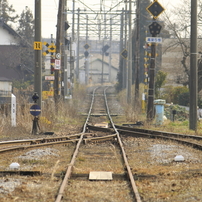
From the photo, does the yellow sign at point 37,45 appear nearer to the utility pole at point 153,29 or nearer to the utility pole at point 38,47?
the utility pole at point 38,47

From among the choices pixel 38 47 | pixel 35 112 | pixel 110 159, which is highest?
pixel 38 47

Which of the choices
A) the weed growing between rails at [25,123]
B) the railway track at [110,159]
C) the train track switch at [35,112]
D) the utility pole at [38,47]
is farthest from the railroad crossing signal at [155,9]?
the train track switch at [35,112]

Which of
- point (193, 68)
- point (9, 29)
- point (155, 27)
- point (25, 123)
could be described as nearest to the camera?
point (25, 123)

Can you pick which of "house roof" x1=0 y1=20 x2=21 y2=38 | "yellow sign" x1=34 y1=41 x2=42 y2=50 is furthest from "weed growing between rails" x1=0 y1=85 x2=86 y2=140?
"house roof" x1=0 y1=20 x2=21 y2=38

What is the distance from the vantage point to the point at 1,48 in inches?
2286

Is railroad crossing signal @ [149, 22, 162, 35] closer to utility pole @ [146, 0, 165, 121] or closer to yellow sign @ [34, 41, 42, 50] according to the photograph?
utility pole @ [146, 0, 165, 121]

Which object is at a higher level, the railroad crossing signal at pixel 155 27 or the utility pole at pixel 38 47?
the railroad crossing signal at pixel 155 27

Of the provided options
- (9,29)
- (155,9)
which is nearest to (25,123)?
(155,9)

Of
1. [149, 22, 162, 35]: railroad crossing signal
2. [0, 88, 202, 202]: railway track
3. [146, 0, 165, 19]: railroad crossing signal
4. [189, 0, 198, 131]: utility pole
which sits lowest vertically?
[0, 88, 202, 202]: railway track

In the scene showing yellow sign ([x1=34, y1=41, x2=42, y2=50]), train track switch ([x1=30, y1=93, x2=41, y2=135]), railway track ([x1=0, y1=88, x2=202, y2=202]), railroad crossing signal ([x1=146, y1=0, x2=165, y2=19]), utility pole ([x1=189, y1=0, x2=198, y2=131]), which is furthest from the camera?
railroad crossing signal ([x1=146, y1=0, x2=165, y2=19])

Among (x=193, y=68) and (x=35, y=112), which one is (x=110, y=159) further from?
(x=193, y=68)

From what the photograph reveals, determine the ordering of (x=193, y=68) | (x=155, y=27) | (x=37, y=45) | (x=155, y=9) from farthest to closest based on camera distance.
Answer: (x=155, y=27) → (x=155, y=9) → (x=37, y=45) → (x=193, y=68)

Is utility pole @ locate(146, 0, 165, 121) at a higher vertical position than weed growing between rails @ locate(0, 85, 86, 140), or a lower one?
higher

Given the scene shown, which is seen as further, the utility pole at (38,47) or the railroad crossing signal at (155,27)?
the railroad crossing signal at (155,27)
